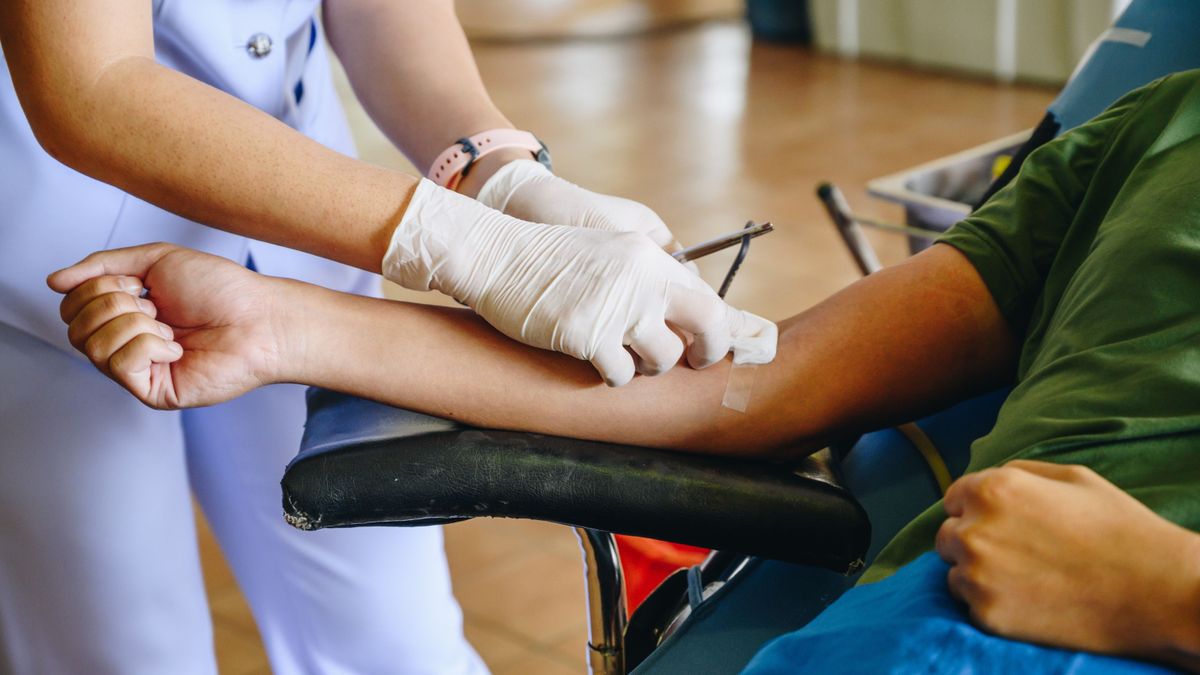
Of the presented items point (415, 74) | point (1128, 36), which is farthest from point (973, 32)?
point (415, 74)

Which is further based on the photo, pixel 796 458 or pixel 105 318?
pixel 796 458

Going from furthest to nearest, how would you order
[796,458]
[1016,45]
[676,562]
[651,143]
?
[1016,45] < [651,143] < [676,562] < [796,458]

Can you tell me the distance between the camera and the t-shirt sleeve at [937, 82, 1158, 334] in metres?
1.09

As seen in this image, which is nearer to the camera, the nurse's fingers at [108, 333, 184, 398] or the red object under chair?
the nurse's fingers at [108, 333, 184, 398]

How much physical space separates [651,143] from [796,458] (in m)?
3.28

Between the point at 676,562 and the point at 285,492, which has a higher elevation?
the point at 285,492

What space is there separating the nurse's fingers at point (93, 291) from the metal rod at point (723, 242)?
0.46 metres

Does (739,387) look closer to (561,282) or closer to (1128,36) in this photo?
(561,282)

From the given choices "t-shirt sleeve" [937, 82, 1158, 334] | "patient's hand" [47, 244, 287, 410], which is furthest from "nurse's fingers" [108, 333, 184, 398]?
"t-shirt sleeve" [937, 82, 1158, 334]

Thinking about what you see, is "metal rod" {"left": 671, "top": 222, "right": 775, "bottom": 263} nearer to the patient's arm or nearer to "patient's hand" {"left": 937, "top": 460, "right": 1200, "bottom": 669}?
the patient's arm

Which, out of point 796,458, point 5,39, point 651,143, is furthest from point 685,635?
point 651,143

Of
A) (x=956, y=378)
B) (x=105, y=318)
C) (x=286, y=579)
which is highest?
(x=105, y=318)

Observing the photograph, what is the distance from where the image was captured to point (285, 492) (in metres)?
0.85

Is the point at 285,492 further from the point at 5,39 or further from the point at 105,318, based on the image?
the point at 5,39
